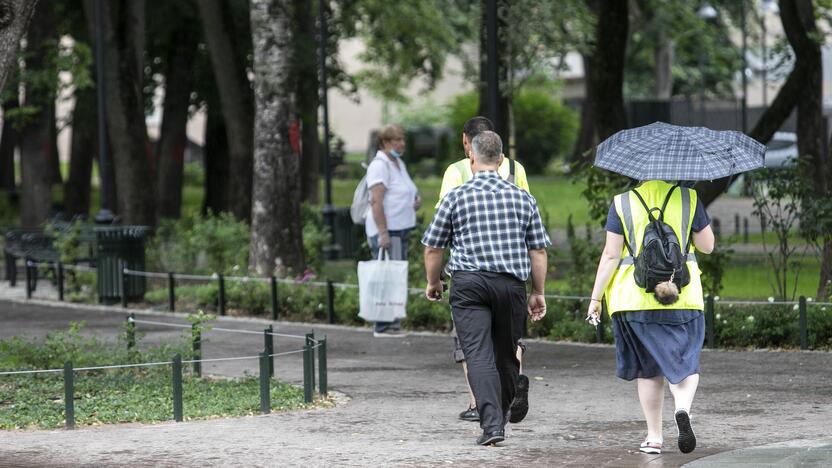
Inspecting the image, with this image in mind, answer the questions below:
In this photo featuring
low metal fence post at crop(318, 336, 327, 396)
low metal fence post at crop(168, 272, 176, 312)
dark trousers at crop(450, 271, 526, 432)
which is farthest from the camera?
low metal fence post at crop(168, 272, 176, 312)

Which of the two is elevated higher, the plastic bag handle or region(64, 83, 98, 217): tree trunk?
region(64, 83, 98, 217): tree trunk

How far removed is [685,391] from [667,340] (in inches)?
11.3

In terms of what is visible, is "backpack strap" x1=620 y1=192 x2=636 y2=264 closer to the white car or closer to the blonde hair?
the blonde hair

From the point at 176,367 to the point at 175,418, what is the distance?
1.37 ft

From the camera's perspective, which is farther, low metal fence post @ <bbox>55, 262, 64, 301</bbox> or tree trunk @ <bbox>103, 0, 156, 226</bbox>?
tree trunk @ <bbox>103, 0, 156, 226</bbox>

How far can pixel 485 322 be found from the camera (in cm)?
849

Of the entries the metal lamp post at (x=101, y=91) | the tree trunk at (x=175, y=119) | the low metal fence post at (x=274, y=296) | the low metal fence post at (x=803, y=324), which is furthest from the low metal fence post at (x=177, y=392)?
the tree trunk at (x=175, y=119)

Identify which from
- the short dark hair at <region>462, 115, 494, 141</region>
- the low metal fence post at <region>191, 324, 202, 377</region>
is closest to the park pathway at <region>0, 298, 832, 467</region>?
the low metal fence post at <region>191, 324, 202, 377</region>

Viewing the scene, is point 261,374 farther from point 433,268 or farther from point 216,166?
point 216,166

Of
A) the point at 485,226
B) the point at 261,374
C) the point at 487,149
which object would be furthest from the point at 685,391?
the point at 261,374

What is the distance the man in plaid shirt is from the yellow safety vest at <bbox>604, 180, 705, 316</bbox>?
614 mm

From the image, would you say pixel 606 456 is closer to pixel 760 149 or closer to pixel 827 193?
pixel 760 149

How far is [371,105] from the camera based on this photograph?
7831 cm

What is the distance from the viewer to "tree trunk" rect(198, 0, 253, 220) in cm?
2319
